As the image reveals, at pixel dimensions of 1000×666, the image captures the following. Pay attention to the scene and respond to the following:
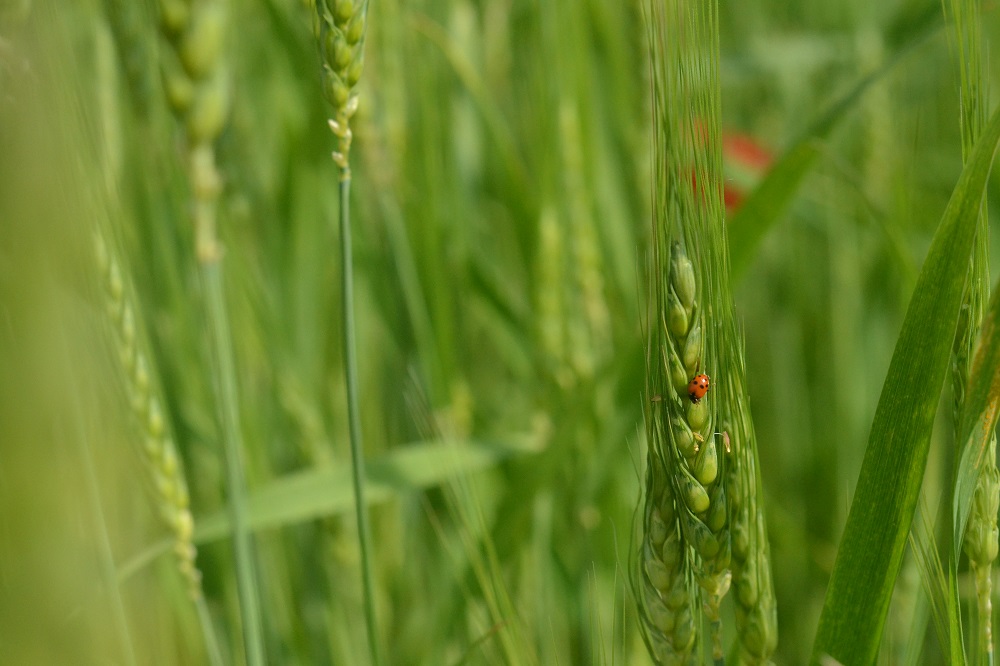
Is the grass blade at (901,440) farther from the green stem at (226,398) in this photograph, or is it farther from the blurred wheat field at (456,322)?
the green stem at (226,398)

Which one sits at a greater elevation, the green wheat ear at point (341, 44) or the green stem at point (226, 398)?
the green wheat ear at point (341, 44)

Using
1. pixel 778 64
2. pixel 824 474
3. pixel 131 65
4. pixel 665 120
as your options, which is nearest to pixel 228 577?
pixel 131 65

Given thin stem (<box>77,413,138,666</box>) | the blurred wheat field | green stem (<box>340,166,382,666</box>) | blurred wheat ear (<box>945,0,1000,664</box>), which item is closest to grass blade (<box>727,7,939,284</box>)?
the blurred wheat field

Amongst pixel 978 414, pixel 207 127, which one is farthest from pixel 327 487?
pixel 978 414

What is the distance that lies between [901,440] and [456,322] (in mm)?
656

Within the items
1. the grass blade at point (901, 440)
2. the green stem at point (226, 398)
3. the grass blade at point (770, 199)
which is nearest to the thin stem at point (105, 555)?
the green stem at point (226, 398)

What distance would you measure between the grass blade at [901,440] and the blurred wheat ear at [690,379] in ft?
0.13

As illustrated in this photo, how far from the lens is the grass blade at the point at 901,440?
0.36m

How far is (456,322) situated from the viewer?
38.6 inches

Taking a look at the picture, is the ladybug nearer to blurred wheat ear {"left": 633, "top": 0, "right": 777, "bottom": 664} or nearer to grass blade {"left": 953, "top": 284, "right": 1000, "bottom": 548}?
blurred wheat ear {"left": 633, "top": 0, "right": 777, "bottom": 664}

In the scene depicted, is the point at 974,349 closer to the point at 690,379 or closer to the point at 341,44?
the point at 690,379

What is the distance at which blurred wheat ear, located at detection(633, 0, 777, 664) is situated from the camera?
35 centimetres

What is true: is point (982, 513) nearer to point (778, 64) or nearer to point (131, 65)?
point (131, 65)

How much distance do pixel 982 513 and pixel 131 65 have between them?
487 millimetres
